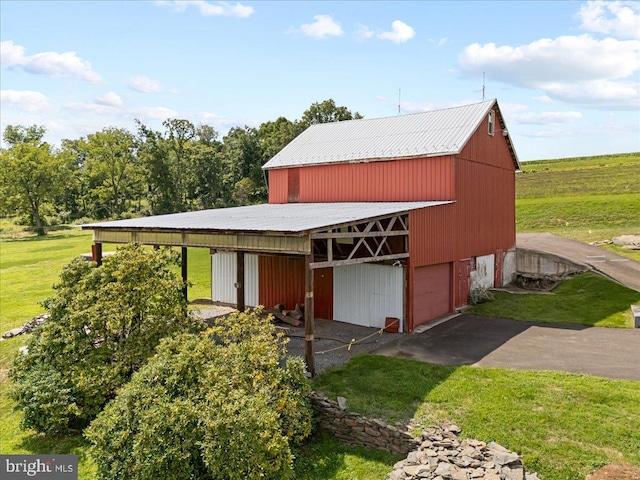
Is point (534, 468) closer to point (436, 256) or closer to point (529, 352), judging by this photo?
point (529, 352)

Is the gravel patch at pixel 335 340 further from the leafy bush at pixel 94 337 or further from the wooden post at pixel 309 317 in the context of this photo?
the leafy bush at pixel 94 337

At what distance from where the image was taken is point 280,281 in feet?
70.8

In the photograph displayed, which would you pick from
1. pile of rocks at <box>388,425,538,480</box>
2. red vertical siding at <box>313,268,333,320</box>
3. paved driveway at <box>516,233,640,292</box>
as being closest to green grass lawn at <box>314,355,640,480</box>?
pile of rocks at <box>388,425,538,480</box>

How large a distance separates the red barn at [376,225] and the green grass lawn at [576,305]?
1794 millimetres

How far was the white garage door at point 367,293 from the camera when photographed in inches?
699

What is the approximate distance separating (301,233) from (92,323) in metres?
6.17

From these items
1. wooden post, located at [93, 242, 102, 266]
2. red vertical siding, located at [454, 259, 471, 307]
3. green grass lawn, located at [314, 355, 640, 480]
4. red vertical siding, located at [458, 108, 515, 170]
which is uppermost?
red vertical siding, located at [458, 108, 515, 170]

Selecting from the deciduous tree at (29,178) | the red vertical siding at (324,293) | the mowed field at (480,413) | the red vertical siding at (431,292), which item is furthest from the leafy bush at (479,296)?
the deciduous tree at (29,178)

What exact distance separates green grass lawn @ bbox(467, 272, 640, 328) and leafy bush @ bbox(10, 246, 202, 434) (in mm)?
13190

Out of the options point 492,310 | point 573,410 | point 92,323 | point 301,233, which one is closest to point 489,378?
point 573,410

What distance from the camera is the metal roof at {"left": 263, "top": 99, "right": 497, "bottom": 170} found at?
69.5ft

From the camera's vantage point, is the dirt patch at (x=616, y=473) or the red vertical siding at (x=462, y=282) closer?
the dirt patch at (x=616, y=473)

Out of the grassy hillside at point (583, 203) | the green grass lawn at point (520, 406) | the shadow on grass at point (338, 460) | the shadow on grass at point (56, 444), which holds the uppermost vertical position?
the grassy hillside at point (583, 203)

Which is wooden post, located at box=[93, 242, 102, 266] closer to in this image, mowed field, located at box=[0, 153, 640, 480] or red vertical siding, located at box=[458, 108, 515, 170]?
mowed field, located at box=[0, 153, 640, 480]
